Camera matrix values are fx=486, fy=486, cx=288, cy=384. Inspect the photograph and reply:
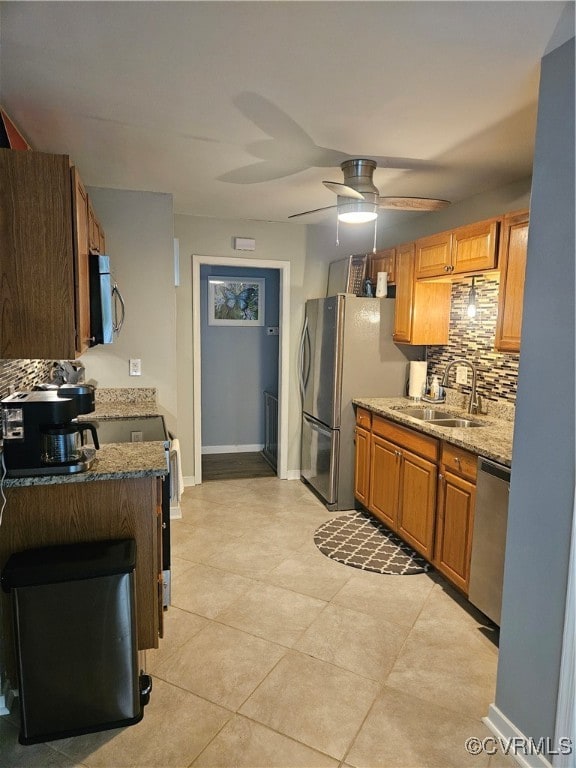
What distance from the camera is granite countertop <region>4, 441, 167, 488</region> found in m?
1.84

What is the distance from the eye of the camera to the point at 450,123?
87.4 inches

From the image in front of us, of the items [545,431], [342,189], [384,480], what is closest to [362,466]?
[384,480]

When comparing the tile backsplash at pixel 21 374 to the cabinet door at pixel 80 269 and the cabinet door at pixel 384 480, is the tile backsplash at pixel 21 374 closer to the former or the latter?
the cabinet door at pixel 80 269

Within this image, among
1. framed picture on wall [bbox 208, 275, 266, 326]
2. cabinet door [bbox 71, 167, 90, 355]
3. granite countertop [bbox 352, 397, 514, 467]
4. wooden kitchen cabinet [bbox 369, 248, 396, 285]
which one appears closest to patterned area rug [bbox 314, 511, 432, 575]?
granite countertop [bbox 352, 397, 514, 467]

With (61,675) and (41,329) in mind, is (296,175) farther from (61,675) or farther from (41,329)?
(61,675)

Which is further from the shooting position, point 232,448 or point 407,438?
point 232,448

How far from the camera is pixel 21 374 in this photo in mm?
2590

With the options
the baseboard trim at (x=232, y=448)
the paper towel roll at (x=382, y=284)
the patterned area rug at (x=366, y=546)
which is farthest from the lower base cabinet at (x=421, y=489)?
the baseboard trim at (x=232, y=448)

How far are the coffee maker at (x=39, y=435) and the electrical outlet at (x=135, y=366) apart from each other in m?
1.80

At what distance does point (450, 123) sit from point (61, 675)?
275cm

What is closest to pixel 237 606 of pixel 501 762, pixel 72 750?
pixel 72 750

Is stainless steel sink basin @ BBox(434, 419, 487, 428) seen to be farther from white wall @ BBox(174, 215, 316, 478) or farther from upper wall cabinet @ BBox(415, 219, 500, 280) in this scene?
white wall @ BBox(174, 215, 316, 478)

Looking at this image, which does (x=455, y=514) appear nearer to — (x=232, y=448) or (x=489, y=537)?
(x=489, y=537)

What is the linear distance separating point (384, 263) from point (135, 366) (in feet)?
7.07
